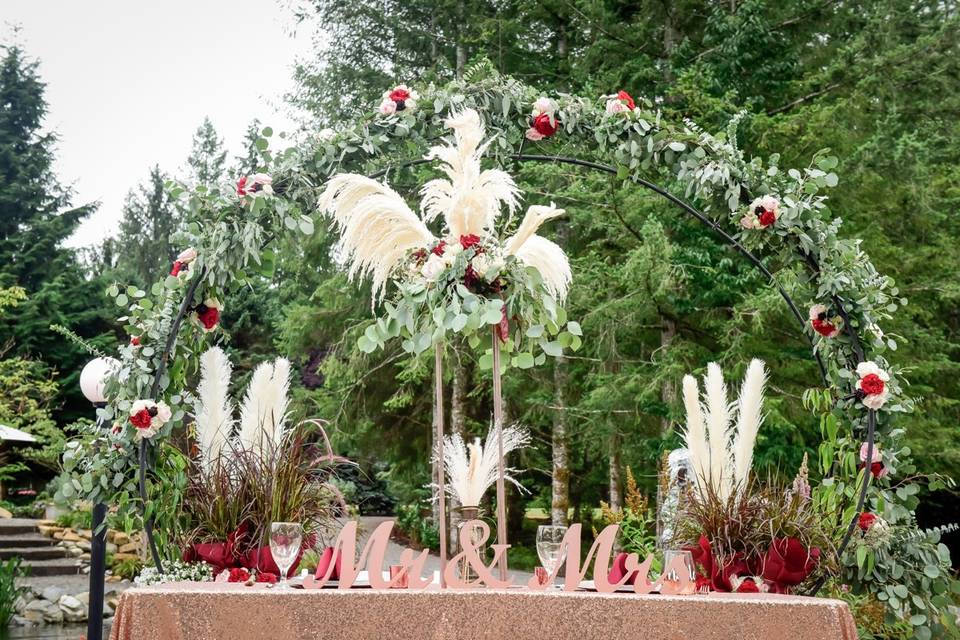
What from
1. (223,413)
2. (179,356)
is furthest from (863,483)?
(179,356)

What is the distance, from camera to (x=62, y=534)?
44.7ft

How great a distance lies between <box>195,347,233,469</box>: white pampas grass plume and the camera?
3695mm

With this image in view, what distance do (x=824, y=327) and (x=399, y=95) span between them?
7.38 ft

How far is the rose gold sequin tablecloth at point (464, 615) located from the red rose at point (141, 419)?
963 mm

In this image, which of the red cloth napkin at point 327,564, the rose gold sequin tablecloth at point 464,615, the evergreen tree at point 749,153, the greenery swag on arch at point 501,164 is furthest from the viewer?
the evergreen tree at point 749,153

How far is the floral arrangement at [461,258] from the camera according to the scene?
3.20 metres

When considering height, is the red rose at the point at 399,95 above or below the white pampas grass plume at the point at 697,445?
above

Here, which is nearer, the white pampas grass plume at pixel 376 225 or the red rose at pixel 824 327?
→ the white pampas grass plume at pixel 376 225

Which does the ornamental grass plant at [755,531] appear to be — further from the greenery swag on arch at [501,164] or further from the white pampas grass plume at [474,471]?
the white pampas grass plume at [474,471]

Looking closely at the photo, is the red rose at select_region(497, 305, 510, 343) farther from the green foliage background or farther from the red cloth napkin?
the green foliage background

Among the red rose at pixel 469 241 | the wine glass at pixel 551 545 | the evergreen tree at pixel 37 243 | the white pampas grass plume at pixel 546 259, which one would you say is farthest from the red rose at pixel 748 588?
the evergreen tree at pixel 37 243

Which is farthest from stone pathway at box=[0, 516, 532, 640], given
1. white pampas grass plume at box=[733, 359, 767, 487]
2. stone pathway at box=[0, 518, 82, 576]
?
white pampas grass plume at box=[733, 359, 767, 487]

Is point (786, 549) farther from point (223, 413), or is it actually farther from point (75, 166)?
point (75, 166)

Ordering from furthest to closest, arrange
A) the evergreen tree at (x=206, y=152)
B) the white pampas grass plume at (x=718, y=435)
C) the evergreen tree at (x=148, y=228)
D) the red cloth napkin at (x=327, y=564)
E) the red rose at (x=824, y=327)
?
the evergreen tree at (x=148, y=228) < the evergreen tree at (x=206, y=152) < the red rose at (x=824, y=327) < the white pampas grass plume at (x=718, y=435) < the red cloth napkin at (x=327, y=564)
